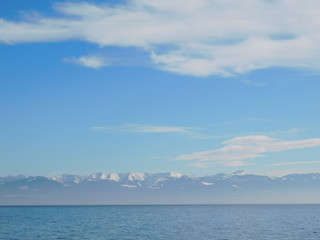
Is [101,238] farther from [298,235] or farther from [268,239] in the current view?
[298,235]

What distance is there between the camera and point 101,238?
80938 mm

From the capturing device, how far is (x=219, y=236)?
85.8 m

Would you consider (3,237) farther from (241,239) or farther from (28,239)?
(241,239)

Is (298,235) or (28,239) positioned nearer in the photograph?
(28,239)

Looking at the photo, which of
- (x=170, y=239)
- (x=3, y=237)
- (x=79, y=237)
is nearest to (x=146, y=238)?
(x=170, y=239)

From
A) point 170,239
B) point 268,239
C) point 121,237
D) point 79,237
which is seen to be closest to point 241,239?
point 268,239

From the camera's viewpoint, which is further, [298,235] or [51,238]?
[298,235]

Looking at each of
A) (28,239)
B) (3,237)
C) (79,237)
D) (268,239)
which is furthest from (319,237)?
(3,237)

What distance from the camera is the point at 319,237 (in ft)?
273

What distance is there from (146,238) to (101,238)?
7.95 meters

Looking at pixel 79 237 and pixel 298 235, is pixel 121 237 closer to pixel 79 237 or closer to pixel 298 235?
pixel 79 237

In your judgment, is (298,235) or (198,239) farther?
(298,235)

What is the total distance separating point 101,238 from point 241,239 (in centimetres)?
2457

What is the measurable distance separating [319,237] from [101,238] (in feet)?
129
